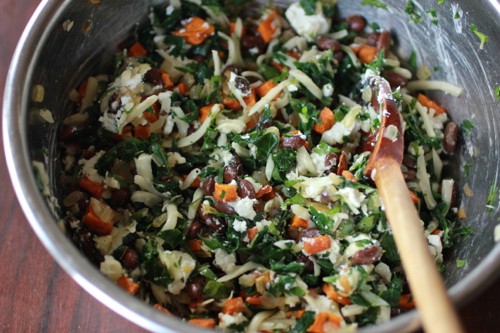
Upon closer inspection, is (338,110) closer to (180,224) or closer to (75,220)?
(180,224)

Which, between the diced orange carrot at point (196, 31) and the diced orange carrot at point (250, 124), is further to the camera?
the diced orange carrot at point (196, 31)

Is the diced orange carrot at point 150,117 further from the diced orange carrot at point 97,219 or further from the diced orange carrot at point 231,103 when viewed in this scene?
the diced orange carrot at point 97,219

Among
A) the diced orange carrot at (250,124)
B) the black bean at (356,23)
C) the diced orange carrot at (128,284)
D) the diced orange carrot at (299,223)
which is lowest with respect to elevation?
the diced orange carrot at (128,284)

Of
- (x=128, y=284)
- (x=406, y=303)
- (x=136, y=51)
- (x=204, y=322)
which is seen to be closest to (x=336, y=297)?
(x=406, y=303)

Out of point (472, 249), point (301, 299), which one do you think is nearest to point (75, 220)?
point (301, 299)

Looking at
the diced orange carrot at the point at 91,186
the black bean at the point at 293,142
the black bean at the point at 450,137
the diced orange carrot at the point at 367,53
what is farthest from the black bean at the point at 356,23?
the diced orange carrot at the point at 91,186

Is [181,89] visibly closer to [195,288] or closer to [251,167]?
[251,167]

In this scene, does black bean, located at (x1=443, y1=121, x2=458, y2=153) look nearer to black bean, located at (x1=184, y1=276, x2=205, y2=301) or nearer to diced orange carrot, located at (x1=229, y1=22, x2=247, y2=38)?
diced orange carrot, located at (x1=229, y1=22, x2=247, y2=38)
